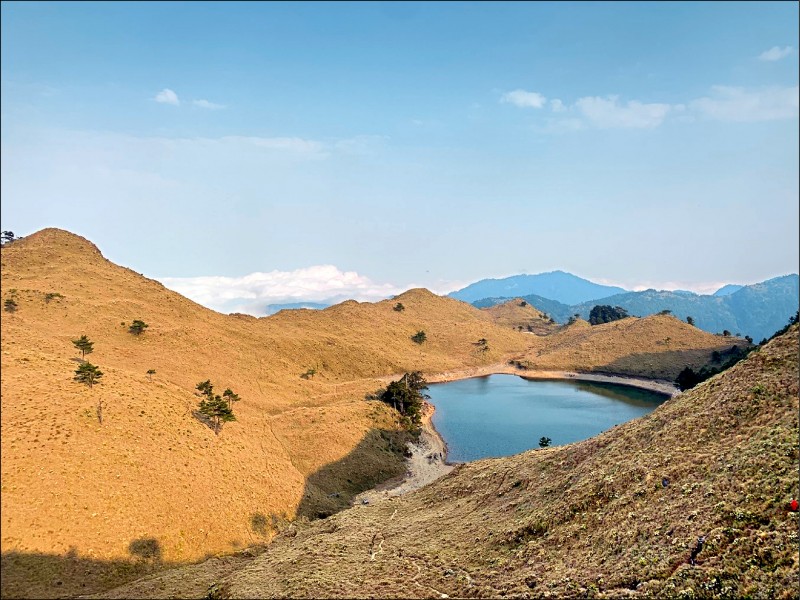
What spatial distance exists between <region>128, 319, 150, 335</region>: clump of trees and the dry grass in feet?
5.20

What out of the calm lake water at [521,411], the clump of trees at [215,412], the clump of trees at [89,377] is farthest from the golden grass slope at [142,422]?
the calm lake water at [521,411]

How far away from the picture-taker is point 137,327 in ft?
195

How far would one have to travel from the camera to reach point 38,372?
28.2 meters

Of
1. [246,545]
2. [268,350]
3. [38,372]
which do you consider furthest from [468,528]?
[268,350]

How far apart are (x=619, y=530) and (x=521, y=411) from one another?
240ft

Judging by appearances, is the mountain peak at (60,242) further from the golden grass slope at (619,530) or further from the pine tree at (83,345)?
the golden grass slope at (619,530)

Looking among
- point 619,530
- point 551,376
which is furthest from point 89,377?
point 551,376

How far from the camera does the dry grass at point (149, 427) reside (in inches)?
908

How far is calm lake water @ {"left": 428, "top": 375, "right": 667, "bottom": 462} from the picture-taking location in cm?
7238

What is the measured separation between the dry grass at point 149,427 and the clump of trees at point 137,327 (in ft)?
5.20

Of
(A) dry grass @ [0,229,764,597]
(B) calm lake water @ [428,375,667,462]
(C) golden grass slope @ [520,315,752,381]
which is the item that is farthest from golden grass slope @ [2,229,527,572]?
(C) golden grass slope @ [520,315,752,381]

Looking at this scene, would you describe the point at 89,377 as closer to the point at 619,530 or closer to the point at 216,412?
the point at 216,412

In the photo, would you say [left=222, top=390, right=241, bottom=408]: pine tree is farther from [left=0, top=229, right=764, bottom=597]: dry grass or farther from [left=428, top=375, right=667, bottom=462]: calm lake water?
[left=428, top=375, right=667, bottom=462]: calm lake water

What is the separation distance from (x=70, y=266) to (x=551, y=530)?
6827 cm
